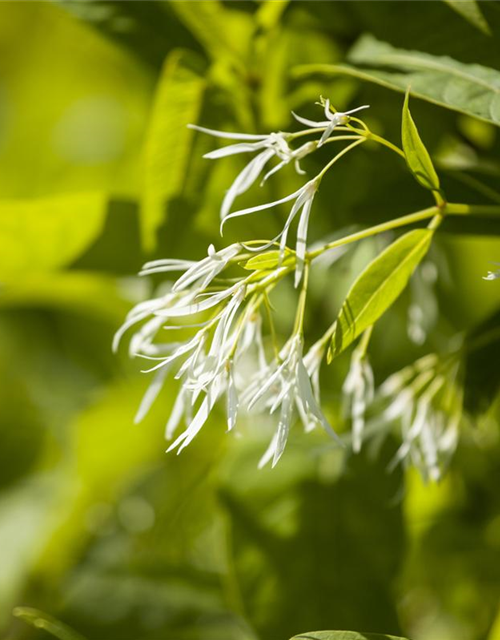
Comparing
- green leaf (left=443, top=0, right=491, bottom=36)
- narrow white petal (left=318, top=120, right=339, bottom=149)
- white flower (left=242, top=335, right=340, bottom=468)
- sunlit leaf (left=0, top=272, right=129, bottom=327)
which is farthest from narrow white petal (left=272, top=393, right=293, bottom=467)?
sunlit leaf (left=0, top=272, right=129, bottom=327)

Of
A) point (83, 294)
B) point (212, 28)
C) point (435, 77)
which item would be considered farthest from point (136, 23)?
point (83, 294)

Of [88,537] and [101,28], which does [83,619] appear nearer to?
[88,537]

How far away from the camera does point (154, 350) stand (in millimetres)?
404

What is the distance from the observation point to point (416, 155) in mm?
327

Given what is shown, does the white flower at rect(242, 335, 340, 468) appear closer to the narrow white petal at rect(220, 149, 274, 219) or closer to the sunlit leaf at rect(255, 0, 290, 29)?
the narrow white petal at rect(220, 149, 274, 219)

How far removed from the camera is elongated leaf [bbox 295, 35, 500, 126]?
36 cm

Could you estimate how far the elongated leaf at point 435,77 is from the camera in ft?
1.18

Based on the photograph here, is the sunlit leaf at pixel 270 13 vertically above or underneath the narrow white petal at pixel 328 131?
above

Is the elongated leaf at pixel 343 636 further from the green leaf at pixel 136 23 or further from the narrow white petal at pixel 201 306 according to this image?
the green leaf at pixel 136 23

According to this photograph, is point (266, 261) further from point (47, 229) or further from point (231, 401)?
point (47, 229)

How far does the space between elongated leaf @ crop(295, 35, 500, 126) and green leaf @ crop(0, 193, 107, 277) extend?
0.55 feet

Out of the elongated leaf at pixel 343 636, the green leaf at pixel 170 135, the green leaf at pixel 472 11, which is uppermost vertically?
the green leaf at pixel 472 11

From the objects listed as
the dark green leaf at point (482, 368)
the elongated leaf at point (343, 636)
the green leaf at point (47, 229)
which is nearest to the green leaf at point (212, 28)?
the green leaf at point (47, 229)

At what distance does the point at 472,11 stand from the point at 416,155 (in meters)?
0.11
